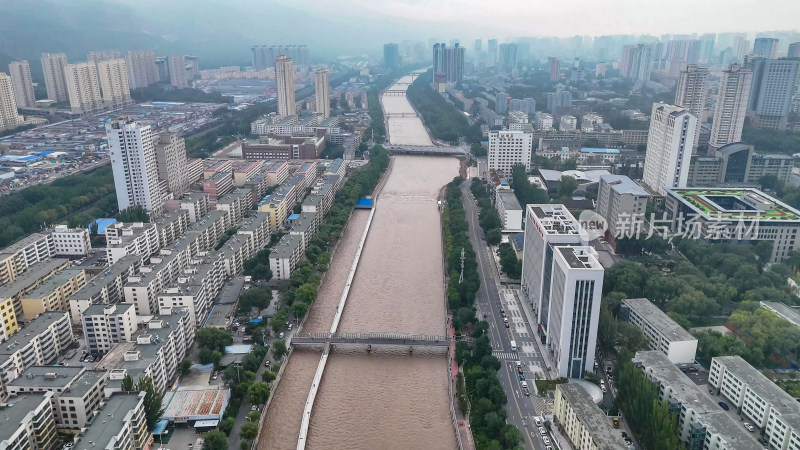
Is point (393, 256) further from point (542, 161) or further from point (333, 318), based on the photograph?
point (542, 161)

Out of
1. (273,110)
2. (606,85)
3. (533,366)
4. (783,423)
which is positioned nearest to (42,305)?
(533,366)

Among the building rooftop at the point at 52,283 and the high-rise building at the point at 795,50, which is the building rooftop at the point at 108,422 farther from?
the high-rise building at the point at 795,50

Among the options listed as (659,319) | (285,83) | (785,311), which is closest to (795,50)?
(285,83)

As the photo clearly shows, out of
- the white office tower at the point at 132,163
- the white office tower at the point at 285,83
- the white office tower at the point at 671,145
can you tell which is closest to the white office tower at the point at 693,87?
the white office tower at the point at 671,145

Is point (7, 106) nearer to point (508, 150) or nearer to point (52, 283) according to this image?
point (52, 283)

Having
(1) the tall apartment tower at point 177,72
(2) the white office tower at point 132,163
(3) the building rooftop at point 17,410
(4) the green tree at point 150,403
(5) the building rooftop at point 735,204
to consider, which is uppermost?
(1) the tall apartment tower at point 177,72
